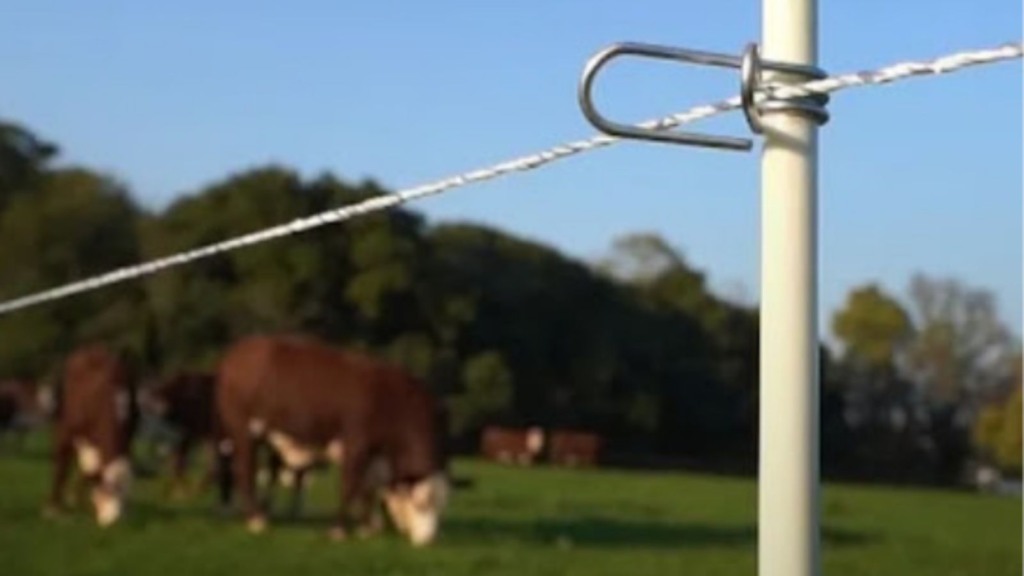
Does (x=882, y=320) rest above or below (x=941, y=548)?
above

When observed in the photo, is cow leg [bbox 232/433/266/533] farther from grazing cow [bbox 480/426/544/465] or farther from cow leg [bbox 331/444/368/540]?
grazing cow [bbox 480/426/544/465]

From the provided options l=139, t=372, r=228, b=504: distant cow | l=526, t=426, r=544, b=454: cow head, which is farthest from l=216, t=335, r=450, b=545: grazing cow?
l=526, t=426, r=544, b=454: cow head

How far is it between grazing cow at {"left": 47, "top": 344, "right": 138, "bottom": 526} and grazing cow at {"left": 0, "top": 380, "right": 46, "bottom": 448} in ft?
25.5

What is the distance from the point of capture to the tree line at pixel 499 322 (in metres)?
29.3

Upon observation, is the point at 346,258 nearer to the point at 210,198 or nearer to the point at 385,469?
the point at 210,198

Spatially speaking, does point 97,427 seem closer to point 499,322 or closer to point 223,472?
point 223,472

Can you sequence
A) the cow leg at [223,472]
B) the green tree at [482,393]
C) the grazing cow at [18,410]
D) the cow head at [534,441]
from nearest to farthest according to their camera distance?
the cow leg at [223,472], the grazing cow at [18,410], the cow head at [534,441], the green tree at [482,393]

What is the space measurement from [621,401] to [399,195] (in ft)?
131

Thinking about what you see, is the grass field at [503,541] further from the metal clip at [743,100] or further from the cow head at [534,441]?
the cow head at [534,441]

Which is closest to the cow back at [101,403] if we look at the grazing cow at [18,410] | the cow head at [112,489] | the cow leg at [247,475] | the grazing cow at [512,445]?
the cow head at [112,489]

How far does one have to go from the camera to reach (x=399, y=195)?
1469mm

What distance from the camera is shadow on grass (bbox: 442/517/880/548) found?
37.7ft

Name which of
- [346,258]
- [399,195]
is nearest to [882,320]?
[346,258]

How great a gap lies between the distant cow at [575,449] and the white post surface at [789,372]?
3234 centimetres
